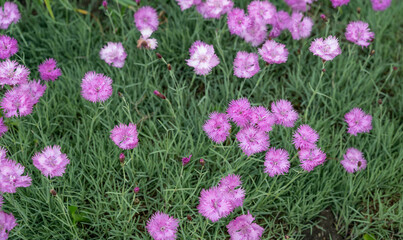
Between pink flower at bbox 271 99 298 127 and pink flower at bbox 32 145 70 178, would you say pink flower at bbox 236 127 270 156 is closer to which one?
pink flower at bbox 271 99 298 127

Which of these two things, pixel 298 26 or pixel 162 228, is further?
pixel 298 26

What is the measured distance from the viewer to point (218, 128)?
67.1 inches

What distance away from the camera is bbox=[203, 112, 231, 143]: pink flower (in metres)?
1.67

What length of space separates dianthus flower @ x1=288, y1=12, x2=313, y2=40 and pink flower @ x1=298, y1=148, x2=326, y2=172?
828 millimetres

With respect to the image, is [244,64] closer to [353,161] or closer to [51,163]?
[353,161]

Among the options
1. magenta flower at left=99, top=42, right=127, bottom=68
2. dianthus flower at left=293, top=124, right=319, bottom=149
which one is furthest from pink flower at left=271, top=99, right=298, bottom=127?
magenta flower at left=99, top=42, right=127, bottom=68

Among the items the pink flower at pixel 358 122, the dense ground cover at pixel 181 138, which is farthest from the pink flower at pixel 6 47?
the pink flower at pixel 358 122

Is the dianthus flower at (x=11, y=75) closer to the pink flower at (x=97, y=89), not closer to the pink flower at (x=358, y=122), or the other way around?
the pink flower at (x=97, y=89)

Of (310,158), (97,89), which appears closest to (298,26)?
(310,158)

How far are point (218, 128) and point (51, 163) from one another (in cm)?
65

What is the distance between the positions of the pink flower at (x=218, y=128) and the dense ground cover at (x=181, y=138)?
3.1 inches

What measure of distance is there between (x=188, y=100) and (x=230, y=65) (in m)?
0.30

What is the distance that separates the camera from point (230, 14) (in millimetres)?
2035

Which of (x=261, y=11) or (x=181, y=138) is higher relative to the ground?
(x=261, y=11)
